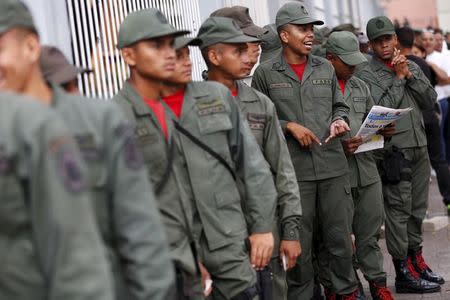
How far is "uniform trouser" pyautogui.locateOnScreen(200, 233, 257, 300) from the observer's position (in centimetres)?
520

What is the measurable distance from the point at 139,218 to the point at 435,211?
33.2 feet

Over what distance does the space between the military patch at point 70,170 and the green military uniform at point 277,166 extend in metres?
3.13

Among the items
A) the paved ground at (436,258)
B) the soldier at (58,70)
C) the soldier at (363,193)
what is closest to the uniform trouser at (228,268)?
the soldier at (58,70)

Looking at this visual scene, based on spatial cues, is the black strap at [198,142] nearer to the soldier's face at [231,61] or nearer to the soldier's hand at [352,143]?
the soldier's face at [231,61]

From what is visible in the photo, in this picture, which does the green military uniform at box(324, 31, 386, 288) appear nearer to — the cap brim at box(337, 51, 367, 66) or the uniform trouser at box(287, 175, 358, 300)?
the cap brim at box(337, 51, 367, 66)

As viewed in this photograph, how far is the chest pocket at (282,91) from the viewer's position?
287 inches

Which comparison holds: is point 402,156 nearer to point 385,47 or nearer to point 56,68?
point 385,47

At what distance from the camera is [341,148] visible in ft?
24.5

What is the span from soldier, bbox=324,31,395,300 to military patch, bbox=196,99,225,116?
9.62 feet

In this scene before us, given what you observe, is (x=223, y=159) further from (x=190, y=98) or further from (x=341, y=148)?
(x=341, y=148)

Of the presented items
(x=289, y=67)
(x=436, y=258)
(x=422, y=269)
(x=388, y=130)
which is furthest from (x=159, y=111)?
(x=436, y=258)

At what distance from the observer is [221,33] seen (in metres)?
6.10

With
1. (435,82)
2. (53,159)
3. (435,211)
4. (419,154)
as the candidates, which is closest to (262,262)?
(53,159)

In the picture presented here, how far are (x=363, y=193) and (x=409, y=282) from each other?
1008mm
